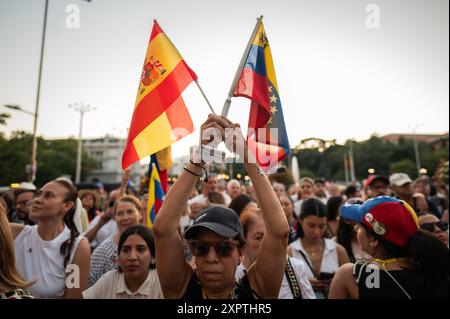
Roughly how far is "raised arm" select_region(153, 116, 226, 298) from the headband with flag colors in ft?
3.93

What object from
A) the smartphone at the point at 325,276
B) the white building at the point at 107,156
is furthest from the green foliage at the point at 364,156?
the smartphone at the point at 325,276

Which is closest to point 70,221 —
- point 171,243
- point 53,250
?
point 53,250

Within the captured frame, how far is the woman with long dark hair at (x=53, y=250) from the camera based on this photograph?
287 centimetres

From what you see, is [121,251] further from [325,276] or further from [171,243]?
[325,276]

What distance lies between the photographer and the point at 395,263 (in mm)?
2262

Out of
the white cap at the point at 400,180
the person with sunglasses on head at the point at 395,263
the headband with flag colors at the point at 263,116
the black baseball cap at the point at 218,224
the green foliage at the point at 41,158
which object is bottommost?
the person with sunglasses on head at the point at 395,263

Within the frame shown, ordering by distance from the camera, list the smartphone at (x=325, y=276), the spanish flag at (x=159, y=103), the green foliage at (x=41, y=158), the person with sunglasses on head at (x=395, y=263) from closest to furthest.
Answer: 1. the person with sunglasses on head at (x=395, y=263)
2. the spanish flag at (x=159, y=103)
3. the smartphone at (x=325, y=276)
4. the green foliage at (x=41, y=158)

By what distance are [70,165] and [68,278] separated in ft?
220

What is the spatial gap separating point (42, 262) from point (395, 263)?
10.0 ft

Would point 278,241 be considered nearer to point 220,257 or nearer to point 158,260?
point 220,257

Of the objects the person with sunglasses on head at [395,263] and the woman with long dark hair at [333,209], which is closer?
the person with sunglasses on head at [395,263]

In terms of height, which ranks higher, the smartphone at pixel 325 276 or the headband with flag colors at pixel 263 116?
the headband with flag colors at pixel 263 116

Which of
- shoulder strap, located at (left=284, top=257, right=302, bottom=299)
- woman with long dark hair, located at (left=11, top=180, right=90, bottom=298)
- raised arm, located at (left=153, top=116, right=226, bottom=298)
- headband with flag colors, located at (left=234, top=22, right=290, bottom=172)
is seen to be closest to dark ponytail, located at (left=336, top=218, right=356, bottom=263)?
shoulder strap, located at (left=284, top=257, right=302, bottom=299)

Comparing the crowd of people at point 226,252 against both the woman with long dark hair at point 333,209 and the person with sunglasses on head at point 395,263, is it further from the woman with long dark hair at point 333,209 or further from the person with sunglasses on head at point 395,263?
the woman with long dark hair at point 333,209
